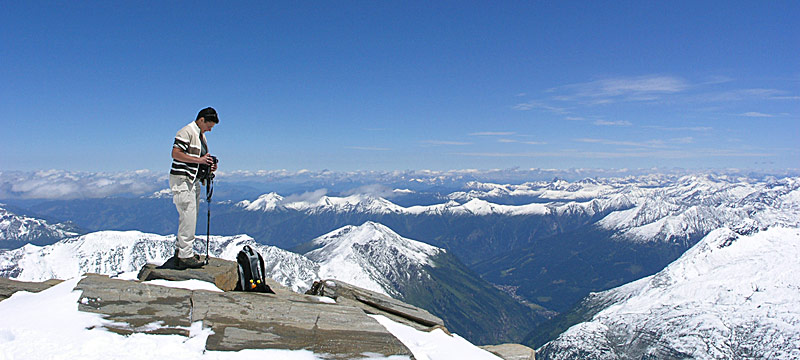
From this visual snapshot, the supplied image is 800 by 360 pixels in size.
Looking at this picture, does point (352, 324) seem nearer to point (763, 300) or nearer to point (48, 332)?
point (48, 332)

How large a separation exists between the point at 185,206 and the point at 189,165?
4.84 ft

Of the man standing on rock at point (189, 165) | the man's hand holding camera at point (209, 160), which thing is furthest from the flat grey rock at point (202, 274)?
the man's hand holding camera at point (209, 160)

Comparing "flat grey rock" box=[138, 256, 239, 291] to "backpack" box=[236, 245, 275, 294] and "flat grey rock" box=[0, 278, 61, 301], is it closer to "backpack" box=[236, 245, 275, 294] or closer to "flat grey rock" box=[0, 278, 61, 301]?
"backpack" box=[236, 245, 275, 294]

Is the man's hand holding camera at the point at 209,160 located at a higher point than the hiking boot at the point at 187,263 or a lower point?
higher

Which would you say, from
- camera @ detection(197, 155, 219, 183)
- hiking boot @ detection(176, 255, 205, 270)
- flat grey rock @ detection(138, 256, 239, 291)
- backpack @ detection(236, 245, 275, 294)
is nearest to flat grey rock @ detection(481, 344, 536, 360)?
backpack @ detection(236, 245, 275, 294)

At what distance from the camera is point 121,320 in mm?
9891

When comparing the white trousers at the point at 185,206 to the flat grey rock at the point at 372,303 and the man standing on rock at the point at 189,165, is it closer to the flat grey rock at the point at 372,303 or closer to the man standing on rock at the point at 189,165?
the man standing on rock at the point at 189,165

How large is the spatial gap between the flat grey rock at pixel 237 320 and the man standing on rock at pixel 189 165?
2933 mm

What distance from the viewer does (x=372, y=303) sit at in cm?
1659

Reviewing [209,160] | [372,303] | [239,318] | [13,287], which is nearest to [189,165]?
[209,160]

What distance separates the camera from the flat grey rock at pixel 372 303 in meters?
15.7

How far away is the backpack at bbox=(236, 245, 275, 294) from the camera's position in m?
14.0

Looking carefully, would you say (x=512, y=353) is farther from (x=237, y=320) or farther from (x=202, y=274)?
(x=202, y=274)

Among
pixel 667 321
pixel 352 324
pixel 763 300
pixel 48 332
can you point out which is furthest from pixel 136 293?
pixel 763 300
